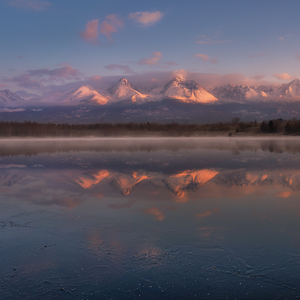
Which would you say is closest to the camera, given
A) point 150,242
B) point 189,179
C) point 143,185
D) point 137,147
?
point 150,242

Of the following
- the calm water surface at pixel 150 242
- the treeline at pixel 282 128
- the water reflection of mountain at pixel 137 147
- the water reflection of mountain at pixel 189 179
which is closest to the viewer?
the calm water surface at pixel 150 242

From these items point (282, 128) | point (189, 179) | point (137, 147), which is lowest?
point (137, 147)

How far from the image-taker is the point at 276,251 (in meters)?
6.42

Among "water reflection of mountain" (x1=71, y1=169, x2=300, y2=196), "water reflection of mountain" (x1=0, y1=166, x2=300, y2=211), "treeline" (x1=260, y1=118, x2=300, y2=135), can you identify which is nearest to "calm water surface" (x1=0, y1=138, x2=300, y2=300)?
"water reflection of mountain" (x1=0, y1=166, x2=300, y2=211)

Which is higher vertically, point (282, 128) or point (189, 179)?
point (282, 128)

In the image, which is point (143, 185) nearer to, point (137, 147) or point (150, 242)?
point (150, 242)

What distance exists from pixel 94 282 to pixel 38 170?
Answer: 1548 cm

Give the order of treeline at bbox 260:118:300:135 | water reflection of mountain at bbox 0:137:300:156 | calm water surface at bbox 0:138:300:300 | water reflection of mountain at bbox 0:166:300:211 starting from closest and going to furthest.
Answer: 1. calm water surface at bbox 0:138:300:300
2. water reflection of mountain at bbox 0:166:300:211
3. water reflection of mountain at bbox 0:137:300:156
4. treeline at bbox 260:118:300:135

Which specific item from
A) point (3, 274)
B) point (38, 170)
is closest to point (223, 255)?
point (3, 274)

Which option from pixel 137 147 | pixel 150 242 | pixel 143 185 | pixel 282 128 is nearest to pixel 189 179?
pixel 143 185

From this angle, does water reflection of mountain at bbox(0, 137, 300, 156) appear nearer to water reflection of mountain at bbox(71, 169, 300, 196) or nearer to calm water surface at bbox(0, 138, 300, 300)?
water reflection of mountain at bbox(71, 169, 300, 196)

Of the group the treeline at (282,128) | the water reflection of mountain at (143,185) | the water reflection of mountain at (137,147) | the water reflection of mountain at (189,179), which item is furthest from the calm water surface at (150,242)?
the treeline at (282,128)

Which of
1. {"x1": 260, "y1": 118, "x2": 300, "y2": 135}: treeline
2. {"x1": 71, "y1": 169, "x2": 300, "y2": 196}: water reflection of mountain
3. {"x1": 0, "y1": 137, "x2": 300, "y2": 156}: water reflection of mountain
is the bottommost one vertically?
{"x1": 0, "y1": 137, "x2": 300, "y2": 156}: water reflection of mountain

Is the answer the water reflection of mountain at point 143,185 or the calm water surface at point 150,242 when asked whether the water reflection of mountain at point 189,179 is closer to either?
the water reflection of mountain at point 143,185
